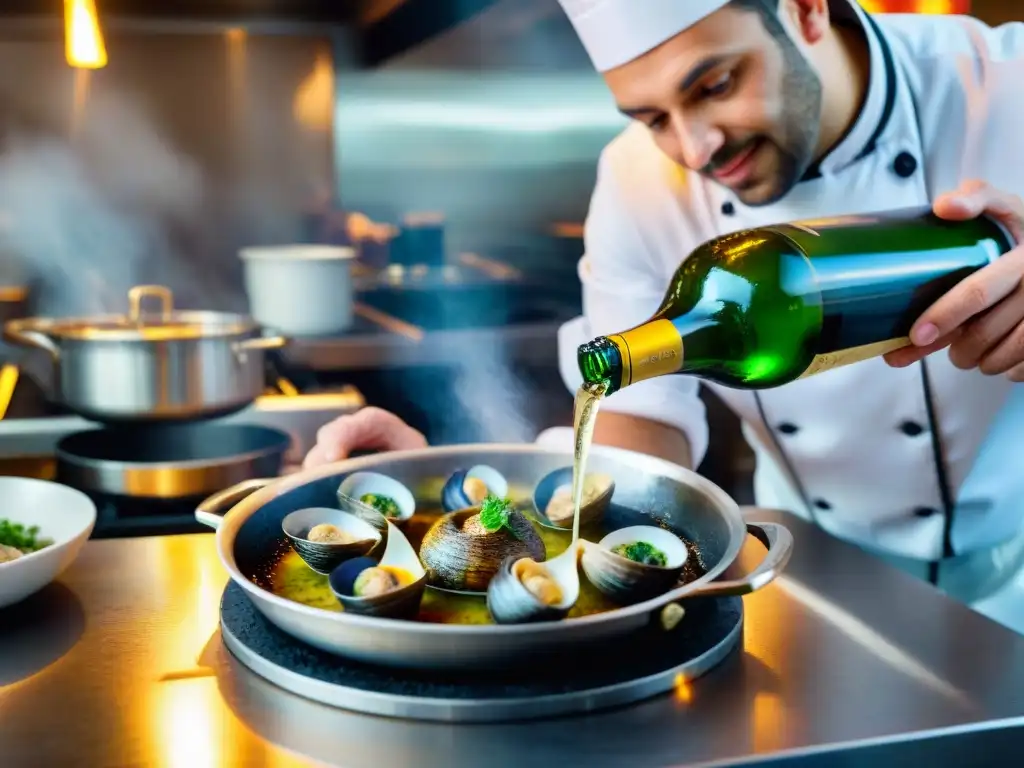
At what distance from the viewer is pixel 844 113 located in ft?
4.16

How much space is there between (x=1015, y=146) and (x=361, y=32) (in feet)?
6.79

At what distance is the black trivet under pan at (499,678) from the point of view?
67 cm

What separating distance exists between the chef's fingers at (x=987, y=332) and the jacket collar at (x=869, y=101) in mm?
371

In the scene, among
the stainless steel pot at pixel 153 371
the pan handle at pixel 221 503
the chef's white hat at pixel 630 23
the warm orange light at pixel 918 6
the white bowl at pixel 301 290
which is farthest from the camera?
the white bowl at pixel 301 290

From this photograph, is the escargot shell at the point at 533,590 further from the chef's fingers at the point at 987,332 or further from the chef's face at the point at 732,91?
the chef's face at the point at 732,91

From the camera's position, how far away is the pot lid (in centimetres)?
151

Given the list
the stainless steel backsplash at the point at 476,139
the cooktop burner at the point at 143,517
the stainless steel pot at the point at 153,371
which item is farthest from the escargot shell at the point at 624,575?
the stainless steel backsplash at the point at 476,139

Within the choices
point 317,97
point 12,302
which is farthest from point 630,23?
point 12,302

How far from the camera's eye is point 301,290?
2.42 metres

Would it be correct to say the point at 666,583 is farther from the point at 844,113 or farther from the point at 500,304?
the point at 500,304

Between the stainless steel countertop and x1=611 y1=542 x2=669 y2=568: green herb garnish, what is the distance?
9cm

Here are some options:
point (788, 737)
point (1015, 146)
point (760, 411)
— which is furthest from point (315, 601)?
point (1015, 146)

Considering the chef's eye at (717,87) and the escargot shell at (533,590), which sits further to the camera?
the chef's eye at (717,87)

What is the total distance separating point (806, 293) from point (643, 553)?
27 centimetres
